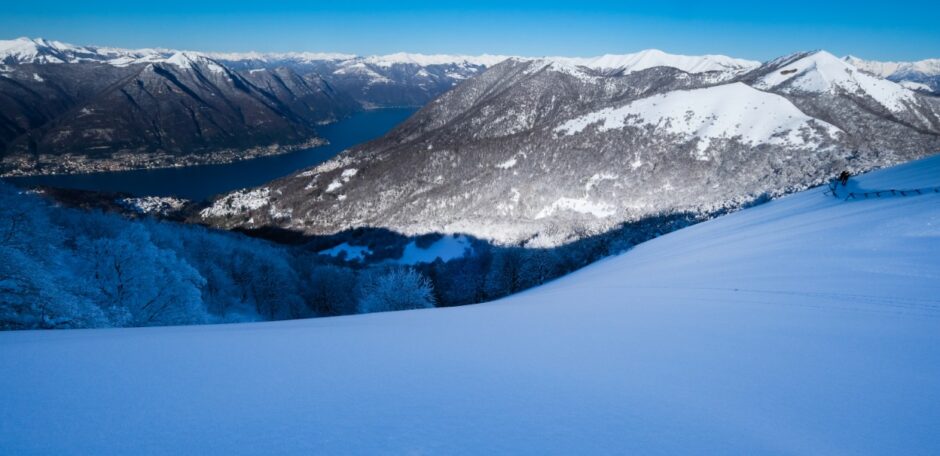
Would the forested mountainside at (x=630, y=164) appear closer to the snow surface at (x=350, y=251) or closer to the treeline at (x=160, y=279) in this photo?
the snow surface at (x=350, y=251)

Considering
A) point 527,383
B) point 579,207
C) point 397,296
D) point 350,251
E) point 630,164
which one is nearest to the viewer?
point 527,383

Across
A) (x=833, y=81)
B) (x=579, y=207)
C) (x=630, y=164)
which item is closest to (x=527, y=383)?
(x=579, y=207)

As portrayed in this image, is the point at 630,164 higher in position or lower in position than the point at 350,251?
higher

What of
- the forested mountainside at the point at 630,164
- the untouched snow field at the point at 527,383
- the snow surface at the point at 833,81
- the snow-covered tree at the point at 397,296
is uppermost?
the snow surface at the point at 833,81

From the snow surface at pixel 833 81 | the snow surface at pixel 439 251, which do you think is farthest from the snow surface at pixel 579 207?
the snow surface at pixel 833 81

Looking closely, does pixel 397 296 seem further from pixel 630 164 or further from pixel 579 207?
pixel 630 164

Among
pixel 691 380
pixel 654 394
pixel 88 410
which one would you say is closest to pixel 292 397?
pixel 88 410

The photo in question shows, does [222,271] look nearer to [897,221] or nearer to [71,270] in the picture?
[71,270]
